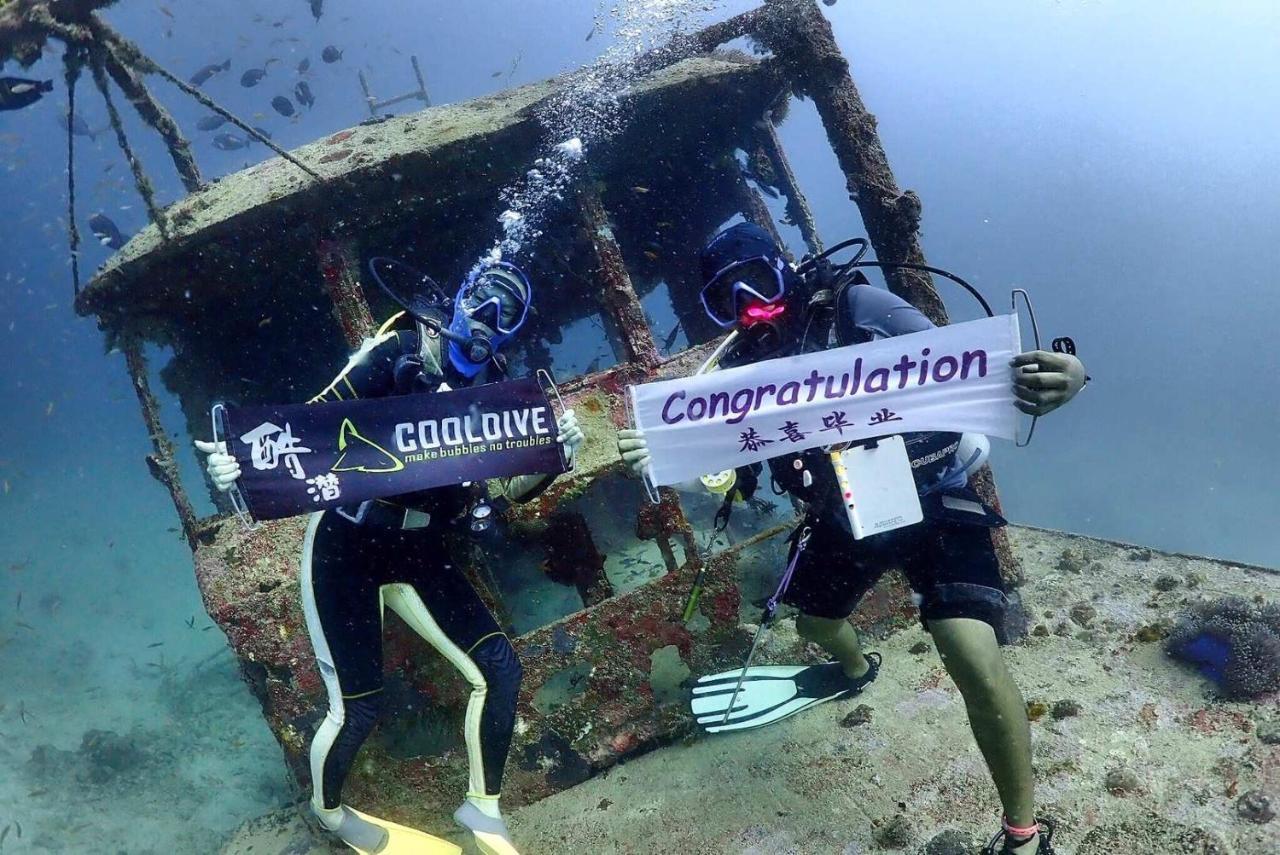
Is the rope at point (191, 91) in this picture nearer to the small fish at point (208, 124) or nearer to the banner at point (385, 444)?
the banner at point (385, 444)

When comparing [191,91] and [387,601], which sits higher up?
Answer: [191,91]

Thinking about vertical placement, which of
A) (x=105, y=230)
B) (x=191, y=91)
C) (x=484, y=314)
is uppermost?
(x=105, y=230)

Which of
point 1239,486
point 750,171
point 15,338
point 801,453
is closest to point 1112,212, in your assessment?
point 1239,486

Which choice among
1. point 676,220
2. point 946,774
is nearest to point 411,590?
point 946,774

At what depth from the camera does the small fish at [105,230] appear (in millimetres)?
9883

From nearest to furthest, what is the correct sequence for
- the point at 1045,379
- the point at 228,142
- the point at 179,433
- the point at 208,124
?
the point at 1045,379, the point at 228,142, the point at 208,124, the point at 179,433

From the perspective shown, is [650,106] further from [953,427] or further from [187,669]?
[187,669]

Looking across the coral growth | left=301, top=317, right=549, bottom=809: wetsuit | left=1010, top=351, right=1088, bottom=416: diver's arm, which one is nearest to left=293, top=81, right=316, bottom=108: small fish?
left=301, top=317, right=549, bottom=809: wetsuit

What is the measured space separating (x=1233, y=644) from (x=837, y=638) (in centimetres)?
239

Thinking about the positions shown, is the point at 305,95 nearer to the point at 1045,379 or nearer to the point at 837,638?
the point at 837,638

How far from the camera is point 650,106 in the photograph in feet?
21.8

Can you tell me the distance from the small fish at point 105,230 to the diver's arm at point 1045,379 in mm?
11796

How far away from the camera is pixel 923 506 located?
308 cm

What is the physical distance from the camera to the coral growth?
3.90m
